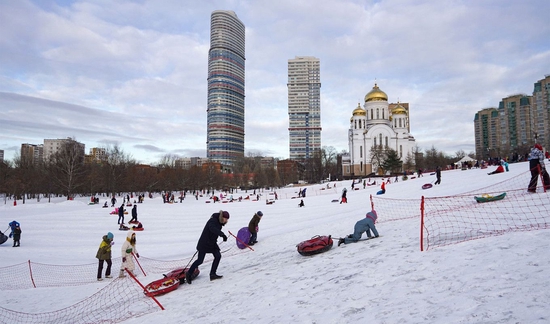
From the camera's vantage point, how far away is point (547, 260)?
4930mm

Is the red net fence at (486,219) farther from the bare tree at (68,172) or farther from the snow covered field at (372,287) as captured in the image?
the bare tree at (68,172)

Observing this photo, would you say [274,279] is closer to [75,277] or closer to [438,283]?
[438,283]

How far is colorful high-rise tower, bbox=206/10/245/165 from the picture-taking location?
167m

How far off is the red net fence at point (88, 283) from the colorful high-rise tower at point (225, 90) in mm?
147792

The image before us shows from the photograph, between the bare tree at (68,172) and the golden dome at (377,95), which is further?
the golden dome at (377,95)

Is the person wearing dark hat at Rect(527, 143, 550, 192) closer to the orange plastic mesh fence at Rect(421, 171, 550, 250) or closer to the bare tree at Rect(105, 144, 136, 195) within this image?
the orange plastic mesh fence at Rect(421, 171, 550, 250)

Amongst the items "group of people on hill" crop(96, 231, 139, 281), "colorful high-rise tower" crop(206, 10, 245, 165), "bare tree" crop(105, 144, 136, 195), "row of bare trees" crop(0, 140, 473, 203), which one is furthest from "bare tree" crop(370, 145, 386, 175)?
"colorful high-rise tower" crop(206, 10, 245, 165)

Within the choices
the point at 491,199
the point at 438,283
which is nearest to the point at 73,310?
the point at 438,283

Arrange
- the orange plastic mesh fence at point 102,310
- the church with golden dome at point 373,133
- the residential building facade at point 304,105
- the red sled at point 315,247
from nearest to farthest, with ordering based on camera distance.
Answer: the orange plastic mesh fence at point 102,310 → the red sled at point 315,247 → the church with golden dome at point 373,133 → the residential building facade at point 304,105

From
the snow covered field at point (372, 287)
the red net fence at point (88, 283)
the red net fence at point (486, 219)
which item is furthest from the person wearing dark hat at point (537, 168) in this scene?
the red net fence at point (88, 283)

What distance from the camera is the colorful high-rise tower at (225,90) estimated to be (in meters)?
167

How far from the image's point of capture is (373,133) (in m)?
83.2

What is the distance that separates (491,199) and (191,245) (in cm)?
1260

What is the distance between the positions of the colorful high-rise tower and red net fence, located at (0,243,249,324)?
148 m
